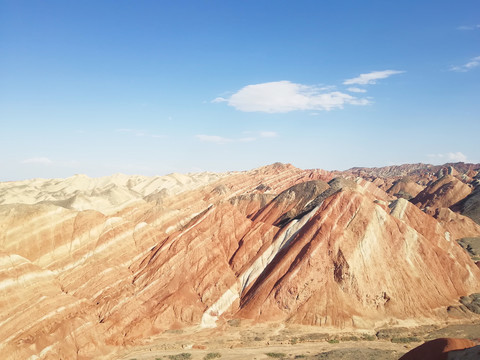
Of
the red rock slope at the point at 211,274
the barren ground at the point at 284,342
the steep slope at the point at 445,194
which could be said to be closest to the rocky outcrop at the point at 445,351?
the barren ground at the point at 284,342

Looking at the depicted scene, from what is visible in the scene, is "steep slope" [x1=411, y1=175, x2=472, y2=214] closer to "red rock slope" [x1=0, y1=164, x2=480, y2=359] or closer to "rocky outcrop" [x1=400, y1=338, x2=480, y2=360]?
"red rock slope" [x1=0, y1=164, x2=480, y2=359]

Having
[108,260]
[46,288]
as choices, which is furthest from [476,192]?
[46,288]

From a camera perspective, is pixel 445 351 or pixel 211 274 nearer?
pixel 445 351

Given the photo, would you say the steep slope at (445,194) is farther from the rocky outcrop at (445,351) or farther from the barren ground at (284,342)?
the rocky outcrop at (445,351)

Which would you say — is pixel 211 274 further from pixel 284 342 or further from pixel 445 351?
pixel 445 351

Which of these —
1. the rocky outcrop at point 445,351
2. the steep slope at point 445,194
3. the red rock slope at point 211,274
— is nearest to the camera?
the rocky outcrop at point 445,351

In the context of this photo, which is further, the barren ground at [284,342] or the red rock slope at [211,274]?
the red rock slope at [211,274]

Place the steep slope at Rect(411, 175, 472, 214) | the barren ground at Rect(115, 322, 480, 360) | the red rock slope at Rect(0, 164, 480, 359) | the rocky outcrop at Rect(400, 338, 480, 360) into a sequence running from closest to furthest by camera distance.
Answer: the rocky outcrop at Rect(400, 338, 480, 360) < the barren ground at Rect(115, 322, 480, 360) < the red rock slope at Rect(0, 164, 480, 359) < the steep slope at Rect(411, 175, 472, 214)

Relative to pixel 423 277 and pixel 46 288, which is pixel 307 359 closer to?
pixel 423 277

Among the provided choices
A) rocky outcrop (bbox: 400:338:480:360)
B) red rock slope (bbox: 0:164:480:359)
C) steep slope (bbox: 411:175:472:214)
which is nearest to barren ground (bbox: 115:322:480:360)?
red rock slope (bbox: 0:164:480:359)

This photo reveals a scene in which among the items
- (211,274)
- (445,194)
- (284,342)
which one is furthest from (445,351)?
(445,194)

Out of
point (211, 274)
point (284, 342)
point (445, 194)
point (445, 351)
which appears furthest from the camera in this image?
point (445, 194)
